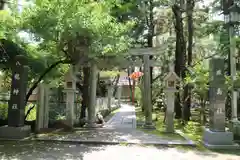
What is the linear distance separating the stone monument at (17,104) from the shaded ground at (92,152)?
59 centimetres

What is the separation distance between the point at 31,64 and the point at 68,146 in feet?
11.8

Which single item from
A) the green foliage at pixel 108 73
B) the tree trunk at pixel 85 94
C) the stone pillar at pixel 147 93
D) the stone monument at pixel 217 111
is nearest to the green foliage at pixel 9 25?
the tree trunk at pixel 85 94

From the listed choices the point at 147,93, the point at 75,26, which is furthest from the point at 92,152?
the point at 147,93

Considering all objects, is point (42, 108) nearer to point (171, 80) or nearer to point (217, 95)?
point (171, 80)

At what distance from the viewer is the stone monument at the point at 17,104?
8.58m

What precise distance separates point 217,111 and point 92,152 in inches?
157

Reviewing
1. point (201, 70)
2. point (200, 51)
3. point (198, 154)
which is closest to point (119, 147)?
point (198, 154)

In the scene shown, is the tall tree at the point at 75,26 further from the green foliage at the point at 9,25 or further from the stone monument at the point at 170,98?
the stone monument at the point at 170,98

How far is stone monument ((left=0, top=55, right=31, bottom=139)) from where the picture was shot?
8.58 metres

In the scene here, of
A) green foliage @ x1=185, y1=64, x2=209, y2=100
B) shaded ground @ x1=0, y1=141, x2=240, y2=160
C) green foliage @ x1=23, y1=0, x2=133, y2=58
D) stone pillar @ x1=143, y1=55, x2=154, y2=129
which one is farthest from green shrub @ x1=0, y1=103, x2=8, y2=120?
green foliage @ x1=185, y1=64, x2=209, y2=100

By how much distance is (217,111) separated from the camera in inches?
328

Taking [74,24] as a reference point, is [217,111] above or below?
below

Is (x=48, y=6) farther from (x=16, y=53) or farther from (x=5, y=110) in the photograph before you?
(x=5, y=110)

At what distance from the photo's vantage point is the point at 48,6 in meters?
8.08
